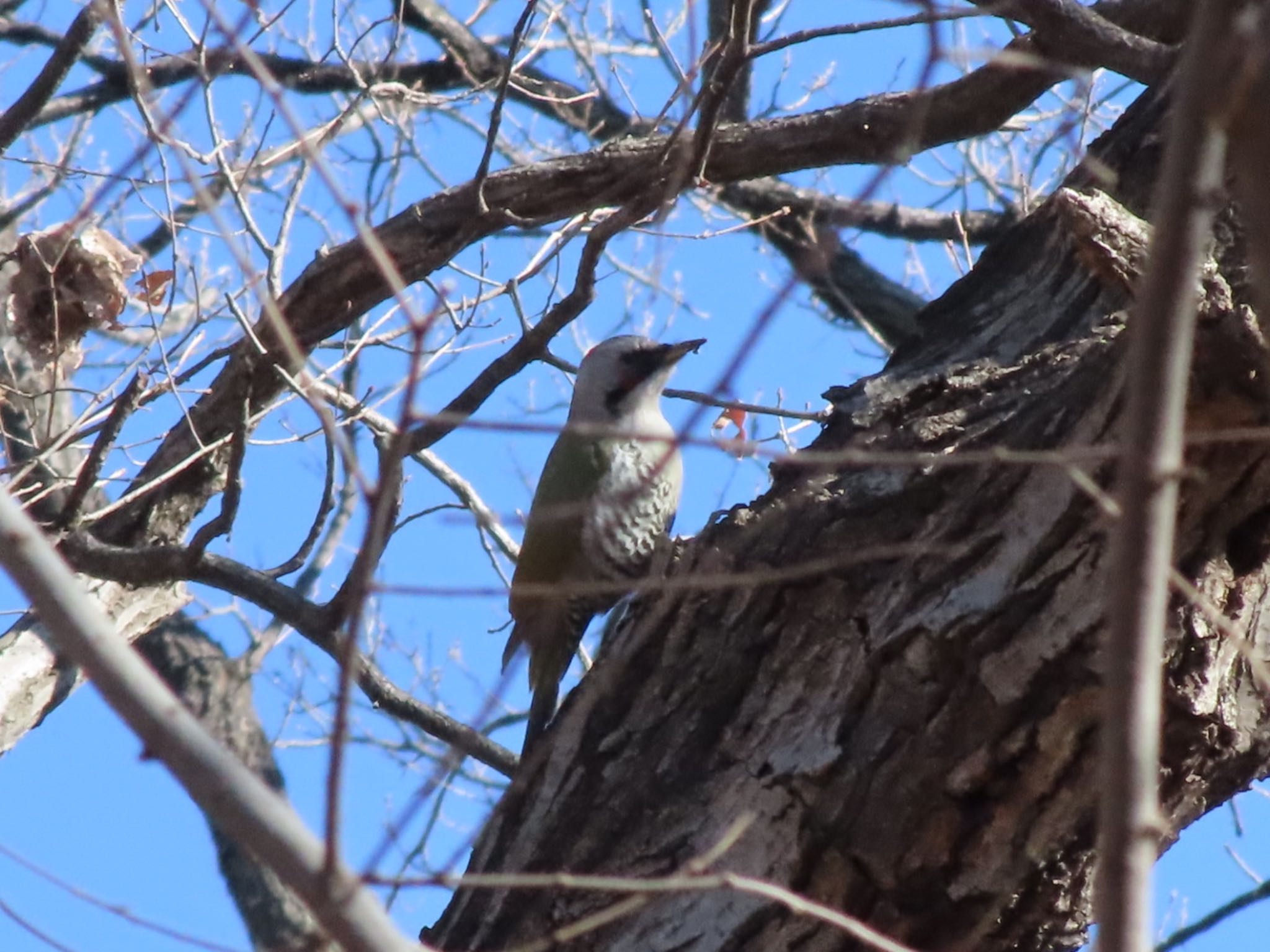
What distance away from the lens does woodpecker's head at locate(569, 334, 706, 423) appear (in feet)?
19.4

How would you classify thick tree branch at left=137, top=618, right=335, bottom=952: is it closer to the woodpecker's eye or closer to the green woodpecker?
the green woodpecker

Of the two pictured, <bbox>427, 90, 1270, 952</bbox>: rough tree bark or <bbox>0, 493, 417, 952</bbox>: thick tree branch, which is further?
<bbox>427, 90, 1270, 952</bbox>: rough tree bark

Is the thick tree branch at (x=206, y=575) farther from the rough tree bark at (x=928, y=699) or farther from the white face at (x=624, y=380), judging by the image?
the white face at (x=624, y=380)

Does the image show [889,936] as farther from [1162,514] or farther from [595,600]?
[595,600]

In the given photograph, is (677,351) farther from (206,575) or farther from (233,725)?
(233,725)

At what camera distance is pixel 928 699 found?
9.49 feet

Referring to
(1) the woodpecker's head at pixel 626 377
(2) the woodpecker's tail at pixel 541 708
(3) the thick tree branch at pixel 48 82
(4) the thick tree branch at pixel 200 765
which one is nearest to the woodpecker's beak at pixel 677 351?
(1) the woodpecker's head at pixel 626 377

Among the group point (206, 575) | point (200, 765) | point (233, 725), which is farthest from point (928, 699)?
point (233, 725)

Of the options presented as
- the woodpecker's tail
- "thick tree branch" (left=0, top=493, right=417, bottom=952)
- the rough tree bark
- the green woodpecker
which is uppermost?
the green woodpecker

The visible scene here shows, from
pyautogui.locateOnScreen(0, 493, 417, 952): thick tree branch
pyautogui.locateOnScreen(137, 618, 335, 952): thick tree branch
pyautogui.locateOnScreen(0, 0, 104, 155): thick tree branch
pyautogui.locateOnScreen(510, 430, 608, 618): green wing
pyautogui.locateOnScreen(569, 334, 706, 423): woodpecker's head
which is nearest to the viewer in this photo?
pyautogui.locateOnScreen(0, 493, 417, 952): thick tree branch

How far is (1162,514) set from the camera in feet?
3.91

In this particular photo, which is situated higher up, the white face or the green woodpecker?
the white face

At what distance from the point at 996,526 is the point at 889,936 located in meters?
0.81

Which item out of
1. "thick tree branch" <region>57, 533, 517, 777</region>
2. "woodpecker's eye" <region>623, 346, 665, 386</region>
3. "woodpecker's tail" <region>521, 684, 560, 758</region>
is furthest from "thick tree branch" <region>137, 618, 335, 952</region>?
"thick tree branch" <region>57, 533, 517, 777</region>
